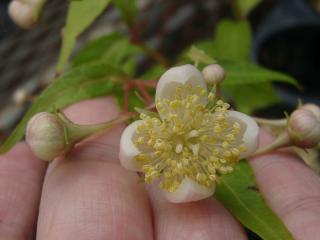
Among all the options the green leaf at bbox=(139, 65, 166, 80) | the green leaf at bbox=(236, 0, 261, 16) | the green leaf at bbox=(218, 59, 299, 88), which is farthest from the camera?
the green leaf at bbox=(236, 0, 261, 16)

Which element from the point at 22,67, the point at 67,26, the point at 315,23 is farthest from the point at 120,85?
the point at 22,67

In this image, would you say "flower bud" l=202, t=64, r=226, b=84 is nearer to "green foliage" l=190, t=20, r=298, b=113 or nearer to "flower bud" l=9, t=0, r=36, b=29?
"flower bud" l=9, t=0, r=36, b=29

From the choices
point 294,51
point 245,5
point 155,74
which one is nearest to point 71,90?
point 155,74

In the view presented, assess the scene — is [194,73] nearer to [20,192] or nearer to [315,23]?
[20,192]

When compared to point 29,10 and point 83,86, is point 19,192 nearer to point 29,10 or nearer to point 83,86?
point 83,86

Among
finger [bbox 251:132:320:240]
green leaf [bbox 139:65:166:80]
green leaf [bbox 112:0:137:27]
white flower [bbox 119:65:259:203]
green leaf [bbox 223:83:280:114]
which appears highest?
green leaf [bbox 112:0:137:27]

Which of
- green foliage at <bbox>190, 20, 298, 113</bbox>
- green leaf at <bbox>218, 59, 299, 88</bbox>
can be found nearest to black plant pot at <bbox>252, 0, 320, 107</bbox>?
green foliage at <bbox>190, 20, 298, 113</bbox>

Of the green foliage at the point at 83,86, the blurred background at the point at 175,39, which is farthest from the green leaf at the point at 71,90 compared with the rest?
the blurred background at the point at 175,39

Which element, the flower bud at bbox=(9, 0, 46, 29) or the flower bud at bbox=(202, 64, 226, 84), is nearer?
the flower bud at bbox=(202, 64, 226, 84)
